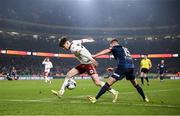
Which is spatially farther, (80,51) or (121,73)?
(80,51)

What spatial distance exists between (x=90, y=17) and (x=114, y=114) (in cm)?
6531

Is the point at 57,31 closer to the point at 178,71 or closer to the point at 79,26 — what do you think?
the point at 79,26

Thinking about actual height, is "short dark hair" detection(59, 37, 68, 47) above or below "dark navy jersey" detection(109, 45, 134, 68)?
above

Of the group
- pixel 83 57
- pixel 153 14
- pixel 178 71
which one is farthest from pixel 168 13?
pixel 83 57

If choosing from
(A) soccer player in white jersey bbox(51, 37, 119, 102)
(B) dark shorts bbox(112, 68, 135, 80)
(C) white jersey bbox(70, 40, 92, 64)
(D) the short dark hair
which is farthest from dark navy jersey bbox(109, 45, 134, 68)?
(D) the short dark hair

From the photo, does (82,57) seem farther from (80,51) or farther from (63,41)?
(63,41)

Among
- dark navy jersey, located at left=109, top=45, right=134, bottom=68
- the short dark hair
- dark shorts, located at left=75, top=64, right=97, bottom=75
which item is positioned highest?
the short dark hair

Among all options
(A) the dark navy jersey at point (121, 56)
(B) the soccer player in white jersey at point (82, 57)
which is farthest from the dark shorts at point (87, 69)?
(A) the dark navy jersey at point (121, 56)

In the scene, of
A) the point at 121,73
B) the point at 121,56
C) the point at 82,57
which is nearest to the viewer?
the point at 121,73

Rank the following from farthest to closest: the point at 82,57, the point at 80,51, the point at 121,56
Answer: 1. the point at 82,57
2. the point at 80,51
3. the point at 121,56

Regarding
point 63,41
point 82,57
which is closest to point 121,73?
point 82,57

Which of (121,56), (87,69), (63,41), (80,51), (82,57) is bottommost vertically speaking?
(87,69)

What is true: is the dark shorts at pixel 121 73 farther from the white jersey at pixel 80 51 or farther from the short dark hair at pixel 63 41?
the short dark hair at pixel 63 41

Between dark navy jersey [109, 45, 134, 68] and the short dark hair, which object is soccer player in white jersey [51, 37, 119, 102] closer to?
the short dark hair
